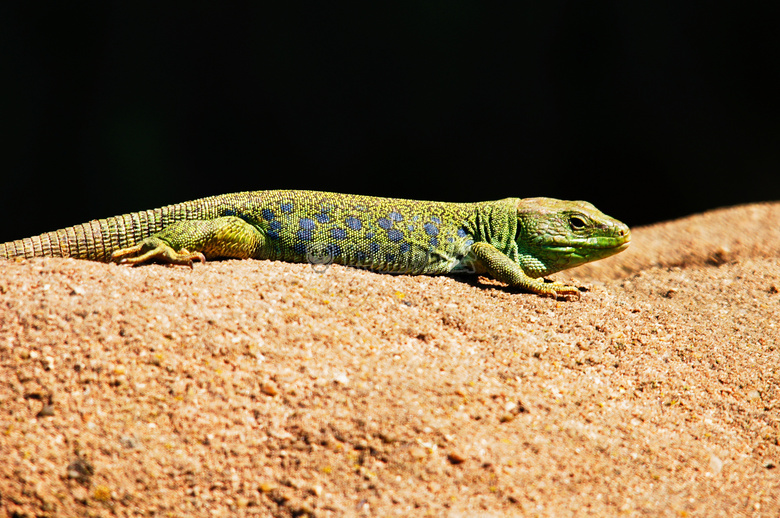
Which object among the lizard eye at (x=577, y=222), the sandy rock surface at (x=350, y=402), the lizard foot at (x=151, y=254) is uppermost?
the lizard eye at (x=577, y=222)

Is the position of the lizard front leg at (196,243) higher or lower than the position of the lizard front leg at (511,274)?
higher

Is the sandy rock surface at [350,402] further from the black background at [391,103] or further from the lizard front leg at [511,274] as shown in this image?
the black background at [391,103]

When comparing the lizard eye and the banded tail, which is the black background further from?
the lizard eye

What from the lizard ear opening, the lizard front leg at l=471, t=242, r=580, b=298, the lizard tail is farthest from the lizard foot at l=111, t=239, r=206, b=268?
the lizard ear opening

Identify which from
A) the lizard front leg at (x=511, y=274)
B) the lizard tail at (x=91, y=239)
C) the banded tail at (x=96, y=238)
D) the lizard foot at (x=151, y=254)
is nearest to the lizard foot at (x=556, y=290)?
the lizard front leg at (x=511, y=274)

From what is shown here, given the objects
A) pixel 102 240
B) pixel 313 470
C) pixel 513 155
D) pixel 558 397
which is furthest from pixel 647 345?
pixel 513 155

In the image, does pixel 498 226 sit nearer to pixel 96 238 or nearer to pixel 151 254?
pixel 151 254

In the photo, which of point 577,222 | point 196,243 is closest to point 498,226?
point 577,222
